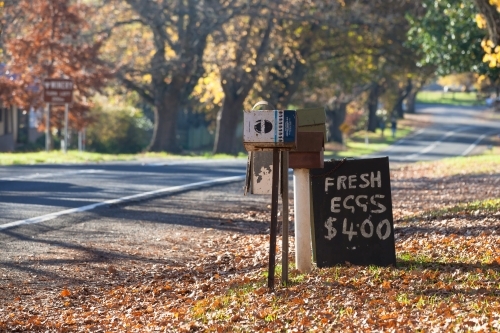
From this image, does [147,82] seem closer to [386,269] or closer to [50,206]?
[50,206]

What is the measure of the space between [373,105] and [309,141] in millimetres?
66259

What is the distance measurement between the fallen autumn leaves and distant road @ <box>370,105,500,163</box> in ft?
98.2

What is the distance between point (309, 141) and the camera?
9.30 metres

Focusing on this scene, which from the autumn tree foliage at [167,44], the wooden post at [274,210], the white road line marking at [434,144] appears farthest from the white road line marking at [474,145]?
the wooden post at [274,210]

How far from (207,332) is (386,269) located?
2.49m

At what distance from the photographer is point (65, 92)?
109 ft

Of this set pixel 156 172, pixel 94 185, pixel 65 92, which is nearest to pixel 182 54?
pixel 65 92

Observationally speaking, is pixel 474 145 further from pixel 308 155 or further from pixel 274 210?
pixel 274 210

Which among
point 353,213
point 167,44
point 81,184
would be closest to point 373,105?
point 167,44

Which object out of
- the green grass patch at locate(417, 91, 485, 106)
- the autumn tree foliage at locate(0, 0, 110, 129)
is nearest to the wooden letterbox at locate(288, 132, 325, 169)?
the autumn tree foliage at locate(0, 0, 110, 129)

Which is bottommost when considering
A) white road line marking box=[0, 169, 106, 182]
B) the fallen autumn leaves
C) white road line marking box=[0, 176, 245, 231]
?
the fallen autumn leaves

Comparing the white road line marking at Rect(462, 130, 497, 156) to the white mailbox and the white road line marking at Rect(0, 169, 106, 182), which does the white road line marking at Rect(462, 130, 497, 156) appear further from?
the white mailbox

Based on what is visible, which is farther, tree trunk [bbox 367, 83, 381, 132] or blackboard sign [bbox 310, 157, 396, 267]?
tree trunk [bbox 367, 83, 381, 132]

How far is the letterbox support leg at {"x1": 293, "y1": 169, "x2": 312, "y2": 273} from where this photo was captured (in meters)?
9.41
